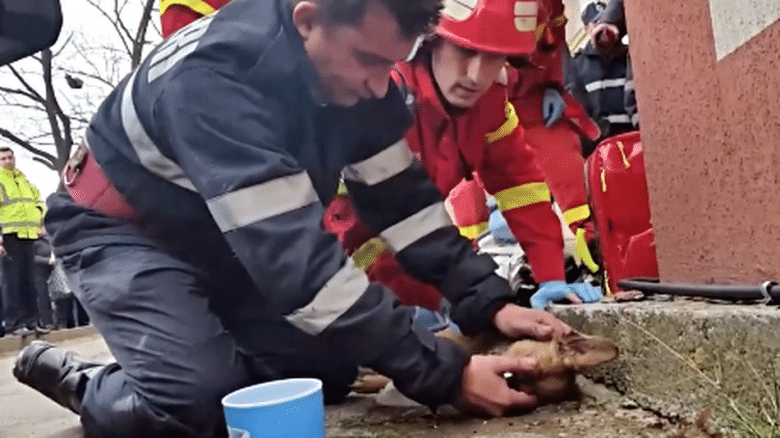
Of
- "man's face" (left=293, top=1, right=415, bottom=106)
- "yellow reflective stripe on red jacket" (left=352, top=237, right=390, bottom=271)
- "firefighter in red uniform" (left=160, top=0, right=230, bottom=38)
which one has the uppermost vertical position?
"firefighter in red uniform" (left=160, top=0, right=230, bottom=38)

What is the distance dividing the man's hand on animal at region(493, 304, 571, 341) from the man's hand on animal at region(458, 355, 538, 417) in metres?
0.10

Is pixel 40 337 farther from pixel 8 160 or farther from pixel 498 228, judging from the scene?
pixel 498 228

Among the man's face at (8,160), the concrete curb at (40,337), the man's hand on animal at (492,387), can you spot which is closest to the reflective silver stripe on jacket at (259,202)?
the man's hand on animal at (492,387)

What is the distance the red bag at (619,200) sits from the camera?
178 cm

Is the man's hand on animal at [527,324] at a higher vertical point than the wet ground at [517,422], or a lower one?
higher

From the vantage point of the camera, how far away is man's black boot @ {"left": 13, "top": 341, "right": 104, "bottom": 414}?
1503 mm

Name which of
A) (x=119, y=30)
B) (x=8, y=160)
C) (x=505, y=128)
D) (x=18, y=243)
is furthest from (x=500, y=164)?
(x=8, y=160)

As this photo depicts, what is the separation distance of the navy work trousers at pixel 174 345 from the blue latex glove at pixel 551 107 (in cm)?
100

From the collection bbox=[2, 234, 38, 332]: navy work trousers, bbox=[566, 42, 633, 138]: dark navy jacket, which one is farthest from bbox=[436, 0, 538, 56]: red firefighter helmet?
bbox=[2, 234, 38, 332]: navy work trousers

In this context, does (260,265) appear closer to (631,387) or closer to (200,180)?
(200,180)

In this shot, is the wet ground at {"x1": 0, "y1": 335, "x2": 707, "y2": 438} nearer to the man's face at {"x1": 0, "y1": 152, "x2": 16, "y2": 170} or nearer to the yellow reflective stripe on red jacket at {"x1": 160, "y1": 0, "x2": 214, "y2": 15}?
the yellow reflective stripe on red jacket at {"x1": 160, "y1": 0, "x2": 214, "y2": 15}

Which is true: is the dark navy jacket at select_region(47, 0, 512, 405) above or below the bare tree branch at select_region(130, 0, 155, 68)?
below

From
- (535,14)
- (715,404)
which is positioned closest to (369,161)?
(535,14)

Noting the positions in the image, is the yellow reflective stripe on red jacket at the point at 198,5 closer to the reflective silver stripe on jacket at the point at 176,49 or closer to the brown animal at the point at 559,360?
the reflective silver stripe on jacket at the point at 176,49
